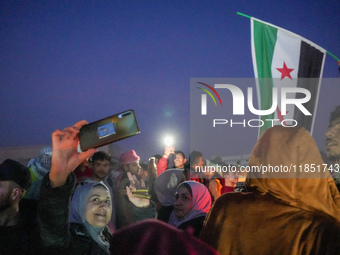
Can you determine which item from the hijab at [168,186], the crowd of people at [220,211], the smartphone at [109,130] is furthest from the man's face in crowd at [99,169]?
the smartphone at [109,130]

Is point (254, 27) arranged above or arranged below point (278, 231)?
above

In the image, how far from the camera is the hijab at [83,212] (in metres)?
1.89

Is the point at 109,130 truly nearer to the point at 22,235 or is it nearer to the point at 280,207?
the point at 22,235

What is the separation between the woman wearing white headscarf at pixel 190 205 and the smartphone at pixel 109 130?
5.68 feet

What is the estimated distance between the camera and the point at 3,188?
1.73 metres

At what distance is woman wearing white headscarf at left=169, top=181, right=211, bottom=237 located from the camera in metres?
2.76

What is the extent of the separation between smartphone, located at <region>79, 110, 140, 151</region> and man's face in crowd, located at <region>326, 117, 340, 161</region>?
282 centimetres

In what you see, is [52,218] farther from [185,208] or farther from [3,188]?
[185,208]

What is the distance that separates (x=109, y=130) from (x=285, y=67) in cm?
352

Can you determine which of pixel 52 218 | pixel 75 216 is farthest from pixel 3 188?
pixel 52 218

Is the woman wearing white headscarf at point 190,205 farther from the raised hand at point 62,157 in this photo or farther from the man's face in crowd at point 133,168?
the raised hand at point 62,157

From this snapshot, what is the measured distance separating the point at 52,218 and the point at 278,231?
135cm

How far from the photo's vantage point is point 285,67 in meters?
4.03

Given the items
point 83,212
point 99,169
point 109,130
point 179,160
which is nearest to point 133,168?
point 99,169
